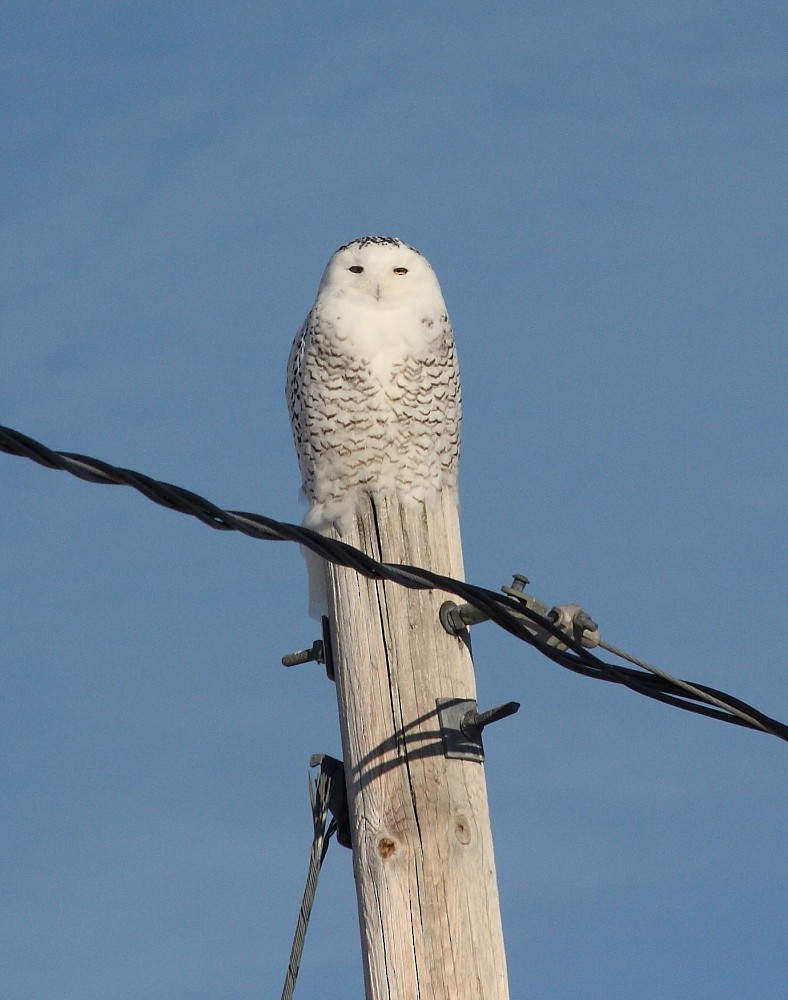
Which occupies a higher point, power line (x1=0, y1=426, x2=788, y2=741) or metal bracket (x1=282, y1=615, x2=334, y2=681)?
metal bracket (x1=282, y1=615, x2=334, y2=681)

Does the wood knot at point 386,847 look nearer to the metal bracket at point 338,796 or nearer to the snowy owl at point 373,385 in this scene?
the metal bracket at point 338,796

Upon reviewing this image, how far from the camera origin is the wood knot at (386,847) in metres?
3.70

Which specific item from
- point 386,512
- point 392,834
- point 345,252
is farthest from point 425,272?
point 392,834

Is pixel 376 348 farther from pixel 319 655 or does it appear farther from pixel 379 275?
pixel 319 655

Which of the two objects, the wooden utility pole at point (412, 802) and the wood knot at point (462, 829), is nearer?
the wooden utility pole at point (412, 802)

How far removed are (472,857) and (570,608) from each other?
621 mm

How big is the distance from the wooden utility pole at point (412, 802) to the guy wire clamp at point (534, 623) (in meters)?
0.03

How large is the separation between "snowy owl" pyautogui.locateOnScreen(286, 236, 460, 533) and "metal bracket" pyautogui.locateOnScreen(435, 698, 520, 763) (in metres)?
0.65

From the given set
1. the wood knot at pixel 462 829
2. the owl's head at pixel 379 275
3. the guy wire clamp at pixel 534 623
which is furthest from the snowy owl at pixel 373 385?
the wood knot at pixel 462 829

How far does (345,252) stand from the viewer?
19.4 feet

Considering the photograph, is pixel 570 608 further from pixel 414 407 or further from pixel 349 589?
pixel 414 407

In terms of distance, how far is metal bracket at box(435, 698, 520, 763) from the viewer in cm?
374

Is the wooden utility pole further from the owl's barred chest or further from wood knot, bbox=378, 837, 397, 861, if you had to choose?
the owl's barred chest

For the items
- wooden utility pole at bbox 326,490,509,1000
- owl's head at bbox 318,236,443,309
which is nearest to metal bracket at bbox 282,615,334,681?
wooden utility pole at bbox 326,490,509,1000
